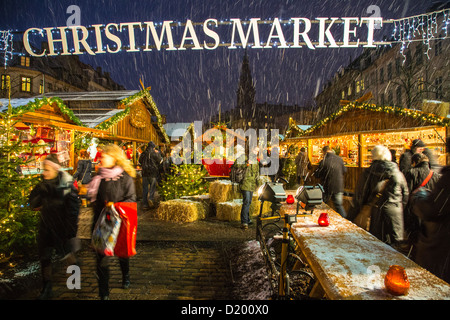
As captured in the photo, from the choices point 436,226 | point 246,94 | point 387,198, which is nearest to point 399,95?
point 387,198

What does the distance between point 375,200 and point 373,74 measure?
36522 mm

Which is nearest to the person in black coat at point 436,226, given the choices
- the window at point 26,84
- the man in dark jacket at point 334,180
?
the man in dark jacket at point 334,180

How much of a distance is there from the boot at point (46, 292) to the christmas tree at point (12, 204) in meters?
1.54

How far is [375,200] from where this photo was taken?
4.05 meters

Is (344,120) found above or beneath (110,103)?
beneath

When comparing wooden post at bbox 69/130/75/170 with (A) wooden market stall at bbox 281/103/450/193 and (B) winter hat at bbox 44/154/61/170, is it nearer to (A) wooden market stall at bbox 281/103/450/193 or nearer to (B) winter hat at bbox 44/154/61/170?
(B) winter hat at bbox 44/154/61/170

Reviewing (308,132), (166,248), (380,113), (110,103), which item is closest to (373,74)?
(308,132)

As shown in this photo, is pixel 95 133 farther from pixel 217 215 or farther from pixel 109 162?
pixel 109 162

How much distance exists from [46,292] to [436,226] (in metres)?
4.80

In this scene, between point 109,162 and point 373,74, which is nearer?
point 109,162

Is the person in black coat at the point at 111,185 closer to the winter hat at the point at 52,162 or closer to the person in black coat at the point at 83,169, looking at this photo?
the winter hat at the point at 52,162

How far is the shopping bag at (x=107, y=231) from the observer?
3.09 metres
